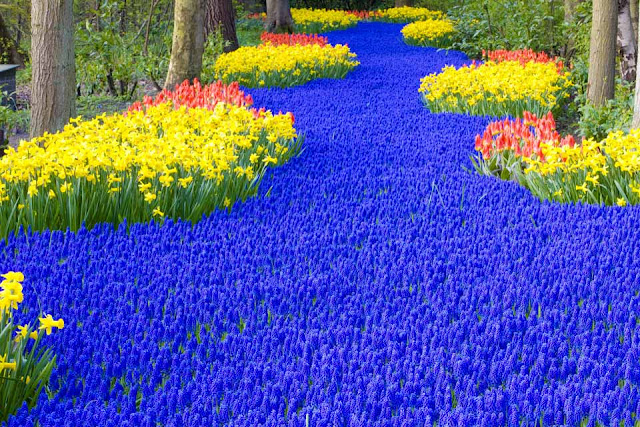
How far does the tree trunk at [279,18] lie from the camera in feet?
63.3

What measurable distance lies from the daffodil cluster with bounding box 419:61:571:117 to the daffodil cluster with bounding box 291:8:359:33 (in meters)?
12.3

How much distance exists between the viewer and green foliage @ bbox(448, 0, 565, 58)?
1362 cm

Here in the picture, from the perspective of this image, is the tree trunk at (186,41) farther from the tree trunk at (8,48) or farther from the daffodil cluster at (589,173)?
the tree trunk at (8,48)

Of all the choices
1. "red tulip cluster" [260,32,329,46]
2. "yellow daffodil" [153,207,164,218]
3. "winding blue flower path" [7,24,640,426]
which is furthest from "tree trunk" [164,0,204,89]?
"yellow daffodil" [153,207,164,218]

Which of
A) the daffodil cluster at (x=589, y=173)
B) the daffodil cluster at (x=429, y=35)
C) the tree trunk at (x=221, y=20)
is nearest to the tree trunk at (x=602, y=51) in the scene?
the daffodil cluster at (x=589, y=173)

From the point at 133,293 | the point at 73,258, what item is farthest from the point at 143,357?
the point at 73,258

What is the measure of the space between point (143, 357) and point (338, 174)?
3254 millimetres

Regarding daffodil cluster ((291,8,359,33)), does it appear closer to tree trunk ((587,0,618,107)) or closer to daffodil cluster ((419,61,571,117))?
daffodil cluster ((419,61,571,117))

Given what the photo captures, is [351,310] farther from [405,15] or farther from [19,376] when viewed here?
[405,15]

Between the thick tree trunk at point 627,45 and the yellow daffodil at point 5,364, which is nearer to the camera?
the yellow daffodil at point 5,364

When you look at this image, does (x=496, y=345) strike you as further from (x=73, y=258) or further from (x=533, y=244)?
(x=73, y=258)

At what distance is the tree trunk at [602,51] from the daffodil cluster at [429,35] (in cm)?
975

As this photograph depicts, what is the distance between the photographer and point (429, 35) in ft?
59.6

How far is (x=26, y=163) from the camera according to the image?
193 inches
